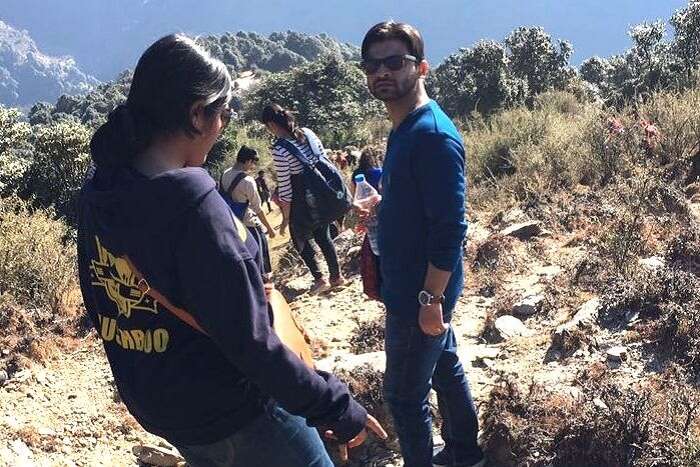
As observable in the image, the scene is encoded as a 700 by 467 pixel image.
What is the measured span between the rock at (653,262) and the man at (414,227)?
2.04m

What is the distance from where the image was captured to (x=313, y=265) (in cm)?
539

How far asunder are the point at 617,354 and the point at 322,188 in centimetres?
228

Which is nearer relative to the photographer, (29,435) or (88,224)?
(88,224)

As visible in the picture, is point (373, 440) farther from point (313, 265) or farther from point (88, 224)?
point (313, 265)

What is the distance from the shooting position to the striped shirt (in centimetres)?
460

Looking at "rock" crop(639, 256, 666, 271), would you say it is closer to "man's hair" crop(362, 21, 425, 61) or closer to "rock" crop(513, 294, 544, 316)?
"rock" crop(513, 294, 544, 316)

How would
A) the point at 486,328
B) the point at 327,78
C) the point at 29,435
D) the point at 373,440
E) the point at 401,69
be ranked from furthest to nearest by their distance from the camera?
the point at 327,78
the point at 486,328
the point at 29,435
the point at 373,440
the point at 401,69

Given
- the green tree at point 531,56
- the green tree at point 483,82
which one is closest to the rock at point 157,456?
the green tree at point 483,82

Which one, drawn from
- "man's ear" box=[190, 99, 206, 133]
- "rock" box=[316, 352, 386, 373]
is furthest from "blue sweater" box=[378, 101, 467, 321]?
"rock" box=[316, 352, 386, 373]

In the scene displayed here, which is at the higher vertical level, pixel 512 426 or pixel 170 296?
pixel 170 296

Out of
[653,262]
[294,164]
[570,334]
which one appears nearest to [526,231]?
[653,262]

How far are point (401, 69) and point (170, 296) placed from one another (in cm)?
124

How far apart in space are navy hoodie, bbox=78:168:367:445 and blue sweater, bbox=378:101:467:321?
0.71 m

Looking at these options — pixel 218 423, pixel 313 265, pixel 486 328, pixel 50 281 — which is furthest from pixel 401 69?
pixel 50 281
